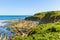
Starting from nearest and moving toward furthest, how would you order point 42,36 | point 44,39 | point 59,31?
point 44,39 → point 42,36 → point 59,31

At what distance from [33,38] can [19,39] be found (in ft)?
5.27

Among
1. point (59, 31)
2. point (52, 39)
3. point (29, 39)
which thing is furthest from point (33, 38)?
point (59, 31)

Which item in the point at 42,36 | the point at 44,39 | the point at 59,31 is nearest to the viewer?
the point at 44,39

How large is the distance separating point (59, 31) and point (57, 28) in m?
0.98

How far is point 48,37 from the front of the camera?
21.5m

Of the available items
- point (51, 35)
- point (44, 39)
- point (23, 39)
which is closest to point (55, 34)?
point (51, 35)

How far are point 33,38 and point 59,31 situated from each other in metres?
4.91

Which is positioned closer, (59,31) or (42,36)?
(42,36)

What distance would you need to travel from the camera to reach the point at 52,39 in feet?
67.9

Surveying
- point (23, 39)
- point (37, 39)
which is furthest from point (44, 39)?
point (23, 39)

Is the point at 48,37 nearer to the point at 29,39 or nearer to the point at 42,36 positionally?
the point at 42,36

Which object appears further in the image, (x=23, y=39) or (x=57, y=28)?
(x=57, y=28)

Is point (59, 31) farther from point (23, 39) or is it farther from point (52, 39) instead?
point (23, 39)

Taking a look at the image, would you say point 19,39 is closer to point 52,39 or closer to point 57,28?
point 52,39
